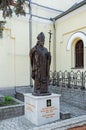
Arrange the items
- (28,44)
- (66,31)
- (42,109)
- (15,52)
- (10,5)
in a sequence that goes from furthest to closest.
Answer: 1. (66,31)
2. (28,44)
3. (15,52)
4. (10,5)
5. (42,109)

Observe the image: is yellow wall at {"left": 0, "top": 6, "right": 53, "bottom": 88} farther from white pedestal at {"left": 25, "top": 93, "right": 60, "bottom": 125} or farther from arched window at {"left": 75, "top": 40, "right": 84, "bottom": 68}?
white pedestal at {"left": 25, "top": 93, "right": 60, "bottom": 125}

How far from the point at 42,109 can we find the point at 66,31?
20.7 ft

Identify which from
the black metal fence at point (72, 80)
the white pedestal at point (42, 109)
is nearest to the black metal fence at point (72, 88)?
the black metal fence at point (72, 80)

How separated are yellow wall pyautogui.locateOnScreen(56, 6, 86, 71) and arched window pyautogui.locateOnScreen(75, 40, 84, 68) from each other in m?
0.29

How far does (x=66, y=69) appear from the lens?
11.1m

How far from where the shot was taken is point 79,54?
34.6 ft

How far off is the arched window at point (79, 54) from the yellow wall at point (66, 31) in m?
0.29

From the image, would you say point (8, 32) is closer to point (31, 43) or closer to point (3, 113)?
point (31, 43)

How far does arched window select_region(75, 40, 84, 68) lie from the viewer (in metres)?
10.3

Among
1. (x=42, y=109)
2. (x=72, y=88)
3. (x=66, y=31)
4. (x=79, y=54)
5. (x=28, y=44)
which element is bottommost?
(x=42, y=109)

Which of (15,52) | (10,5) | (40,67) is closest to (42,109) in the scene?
(40,67)

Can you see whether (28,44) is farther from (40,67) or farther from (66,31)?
(40,67)

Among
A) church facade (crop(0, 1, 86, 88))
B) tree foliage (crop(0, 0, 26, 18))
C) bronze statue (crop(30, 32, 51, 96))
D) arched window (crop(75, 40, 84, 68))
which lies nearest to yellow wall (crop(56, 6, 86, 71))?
church facade (crop(0, 1, 86, 88))

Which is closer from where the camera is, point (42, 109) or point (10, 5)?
point (42, 109)
